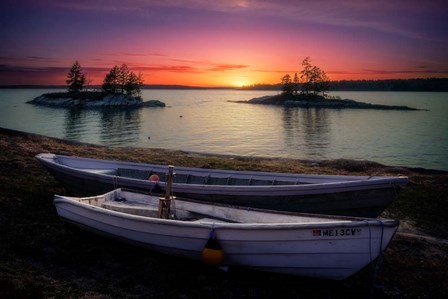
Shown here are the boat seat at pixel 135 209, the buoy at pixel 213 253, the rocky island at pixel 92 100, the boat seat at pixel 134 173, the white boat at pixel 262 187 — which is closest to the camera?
the buoy at pixel 213 253

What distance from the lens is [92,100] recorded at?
112m

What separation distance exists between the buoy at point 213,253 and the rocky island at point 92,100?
353 feet

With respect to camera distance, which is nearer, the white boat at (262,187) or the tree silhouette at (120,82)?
the white boat at (262,187)

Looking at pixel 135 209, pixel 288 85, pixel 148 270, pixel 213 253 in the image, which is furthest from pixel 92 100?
pixel 213 253

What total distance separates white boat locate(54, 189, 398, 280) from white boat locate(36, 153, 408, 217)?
115 cm

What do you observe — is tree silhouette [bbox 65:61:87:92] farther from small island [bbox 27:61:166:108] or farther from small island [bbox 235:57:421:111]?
small island [bbox 235:57:421:111]

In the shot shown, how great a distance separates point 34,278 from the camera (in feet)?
22.8

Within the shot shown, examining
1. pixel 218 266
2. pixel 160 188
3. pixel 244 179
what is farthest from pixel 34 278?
pixel 244 179

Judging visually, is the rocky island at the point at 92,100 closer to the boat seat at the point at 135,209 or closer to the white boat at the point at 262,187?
the white boat at the point at 262,187

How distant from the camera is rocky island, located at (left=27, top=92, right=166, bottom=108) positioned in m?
109

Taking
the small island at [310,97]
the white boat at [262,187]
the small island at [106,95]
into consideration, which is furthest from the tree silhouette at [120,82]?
the white boat at [262,187]

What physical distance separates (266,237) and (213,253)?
3.76 feet

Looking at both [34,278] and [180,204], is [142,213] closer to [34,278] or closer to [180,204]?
[180,204]

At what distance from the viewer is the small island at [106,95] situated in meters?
110
